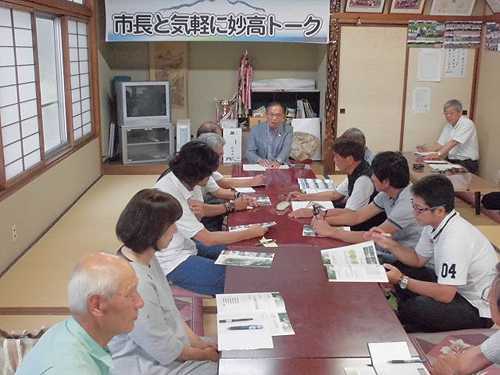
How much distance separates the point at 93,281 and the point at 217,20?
5.37 metres

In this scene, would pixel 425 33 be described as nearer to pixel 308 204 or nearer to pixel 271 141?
pixel 271 141

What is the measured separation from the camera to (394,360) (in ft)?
5.55

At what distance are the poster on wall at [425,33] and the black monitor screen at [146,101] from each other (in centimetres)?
297

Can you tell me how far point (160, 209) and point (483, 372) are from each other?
1.24m

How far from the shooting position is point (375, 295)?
2131 mm

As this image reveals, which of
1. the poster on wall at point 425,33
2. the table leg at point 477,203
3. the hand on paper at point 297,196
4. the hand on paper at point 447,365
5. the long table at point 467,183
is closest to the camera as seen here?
the hand on paper at point 447,365

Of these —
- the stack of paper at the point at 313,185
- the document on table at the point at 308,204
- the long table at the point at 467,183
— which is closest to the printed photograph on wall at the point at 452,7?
the long table at the point at 467,183

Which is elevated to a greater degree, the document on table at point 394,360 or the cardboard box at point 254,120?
the cardboard box at point 254,120

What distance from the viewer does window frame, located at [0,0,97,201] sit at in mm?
4117

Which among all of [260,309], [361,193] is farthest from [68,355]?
[361,193]

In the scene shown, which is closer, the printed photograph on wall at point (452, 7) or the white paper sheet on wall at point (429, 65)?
the printed photograph on wall at point (452, 7)

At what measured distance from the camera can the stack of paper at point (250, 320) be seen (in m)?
1.79

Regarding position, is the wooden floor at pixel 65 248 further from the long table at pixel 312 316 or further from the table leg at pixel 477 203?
the long table at pixel 312 316

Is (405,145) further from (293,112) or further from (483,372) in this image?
(483,372)
